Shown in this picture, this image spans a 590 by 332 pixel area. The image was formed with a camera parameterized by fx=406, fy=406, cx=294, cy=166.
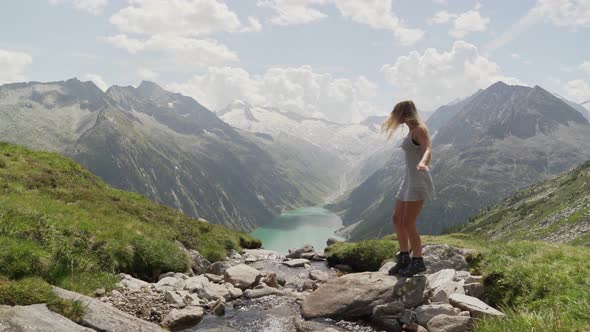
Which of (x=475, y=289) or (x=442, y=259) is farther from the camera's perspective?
(x=442, y=259)

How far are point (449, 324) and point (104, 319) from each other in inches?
336

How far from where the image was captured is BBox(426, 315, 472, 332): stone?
10.2 m

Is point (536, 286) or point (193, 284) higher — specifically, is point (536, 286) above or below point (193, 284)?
above

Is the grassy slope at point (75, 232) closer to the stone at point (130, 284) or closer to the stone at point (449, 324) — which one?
the stone at point (130, 284)

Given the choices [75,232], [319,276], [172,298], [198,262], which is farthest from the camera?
[198,262]

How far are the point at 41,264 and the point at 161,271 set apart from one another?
669 centimetres

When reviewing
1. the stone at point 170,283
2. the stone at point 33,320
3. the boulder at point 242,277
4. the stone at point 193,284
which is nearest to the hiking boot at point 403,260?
the boulder at point 242,277

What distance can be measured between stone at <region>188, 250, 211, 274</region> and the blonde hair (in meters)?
12.8

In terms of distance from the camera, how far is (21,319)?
8141mm

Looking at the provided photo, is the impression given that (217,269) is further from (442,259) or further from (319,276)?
(442,259)

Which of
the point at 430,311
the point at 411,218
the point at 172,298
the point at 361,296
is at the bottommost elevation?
the point at 172,298

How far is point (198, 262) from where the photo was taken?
2164 centimetres

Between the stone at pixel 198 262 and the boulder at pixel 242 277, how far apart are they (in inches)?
111

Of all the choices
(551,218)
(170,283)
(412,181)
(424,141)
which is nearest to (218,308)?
(170,283)
